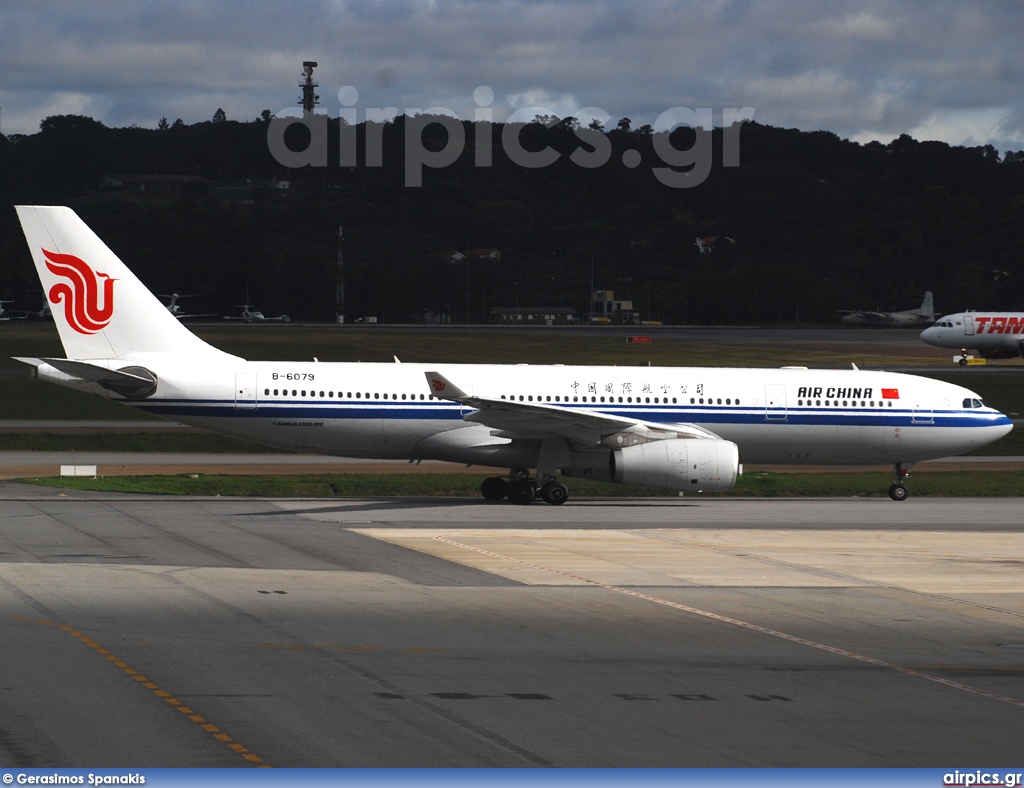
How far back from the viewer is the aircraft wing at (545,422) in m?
35.4

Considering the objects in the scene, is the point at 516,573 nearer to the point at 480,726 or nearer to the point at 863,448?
the point at 480,726

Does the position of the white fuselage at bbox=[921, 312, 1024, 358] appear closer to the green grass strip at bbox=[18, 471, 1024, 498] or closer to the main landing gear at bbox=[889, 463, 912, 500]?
the green grass strip at bbox=[18, 471, 1024, 498]

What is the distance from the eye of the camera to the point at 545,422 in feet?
119

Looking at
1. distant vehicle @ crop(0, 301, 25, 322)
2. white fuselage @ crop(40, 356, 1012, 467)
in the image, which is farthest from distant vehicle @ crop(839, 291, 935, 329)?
white fuselage @ crop(40, 356, 1012, 467)

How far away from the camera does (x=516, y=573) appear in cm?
2559

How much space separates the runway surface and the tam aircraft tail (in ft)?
16.3

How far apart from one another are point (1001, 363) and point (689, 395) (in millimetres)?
66347

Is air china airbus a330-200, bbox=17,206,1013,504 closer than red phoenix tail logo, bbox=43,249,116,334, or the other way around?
air china airbus a330-200, bbox=17,206,1013,504

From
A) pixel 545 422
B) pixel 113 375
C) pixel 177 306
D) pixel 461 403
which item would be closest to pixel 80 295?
pixel 113 375

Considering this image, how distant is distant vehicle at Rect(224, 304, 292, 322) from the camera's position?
15685 cm

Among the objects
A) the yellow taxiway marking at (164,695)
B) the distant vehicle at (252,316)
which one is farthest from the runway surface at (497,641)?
the distant vehicle at (252,316)

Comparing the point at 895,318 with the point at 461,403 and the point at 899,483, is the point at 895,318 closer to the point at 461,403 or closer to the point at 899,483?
the point at 899,483

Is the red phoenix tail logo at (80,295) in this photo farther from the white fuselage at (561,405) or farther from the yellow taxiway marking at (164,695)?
the yellow taxiway marking at (164,695)

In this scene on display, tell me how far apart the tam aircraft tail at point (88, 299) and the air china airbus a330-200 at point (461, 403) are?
37 millimetres
